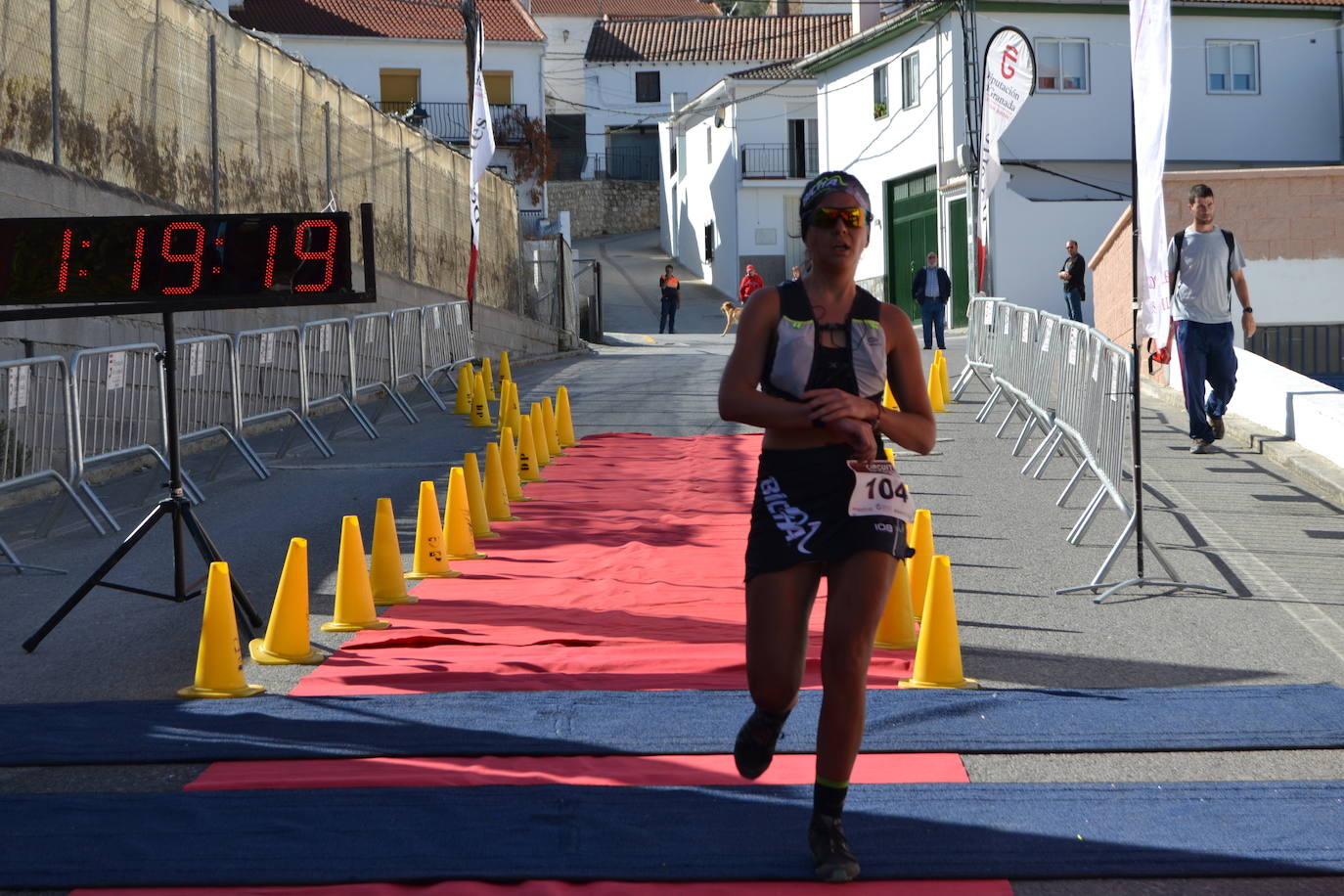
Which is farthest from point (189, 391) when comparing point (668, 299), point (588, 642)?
point (668, 299)

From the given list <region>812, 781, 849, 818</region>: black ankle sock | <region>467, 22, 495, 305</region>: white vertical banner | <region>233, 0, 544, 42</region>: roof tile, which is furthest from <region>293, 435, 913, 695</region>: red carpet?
Result: <region>233, 0, 544, 42</region>: roof tile

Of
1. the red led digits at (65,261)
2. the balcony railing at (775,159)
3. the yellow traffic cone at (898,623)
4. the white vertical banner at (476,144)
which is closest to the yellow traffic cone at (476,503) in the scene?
the red led digits at (65,261)

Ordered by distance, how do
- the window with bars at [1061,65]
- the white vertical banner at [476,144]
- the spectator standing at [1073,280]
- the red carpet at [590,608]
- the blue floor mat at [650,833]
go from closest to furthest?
the blue floor mat at [650,833] → the red carpet at [590,608] → the white vertical banner at [476,144] → the spectator standing at [1073,280] → the window with bars at [1061,65]

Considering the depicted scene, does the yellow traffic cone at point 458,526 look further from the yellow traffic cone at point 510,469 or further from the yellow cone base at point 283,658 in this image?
the yellow cone base at point 283,658

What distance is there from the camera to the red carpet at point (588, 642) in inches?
217

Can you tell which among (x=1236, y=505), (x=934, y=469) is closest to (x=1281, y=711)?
(x=1236, y=505)

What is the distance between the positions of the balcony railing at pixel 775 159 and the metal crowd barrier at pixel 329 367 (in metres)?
41.2

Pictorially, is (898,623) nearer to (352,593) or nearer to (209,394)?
(352,593)

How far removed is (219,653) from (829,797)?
3.29 m

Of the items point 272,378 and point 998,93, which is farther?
point 998,93

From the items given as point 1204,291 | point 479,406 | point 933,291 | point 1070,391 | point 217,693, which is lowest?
point 217,693

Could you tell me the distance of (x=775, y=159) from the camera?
5800 centimetres

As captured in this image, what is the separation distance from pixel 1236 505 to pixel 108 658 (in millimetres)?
8079

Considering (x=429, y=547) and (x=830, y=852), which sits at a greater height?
(x=429, y=547)
